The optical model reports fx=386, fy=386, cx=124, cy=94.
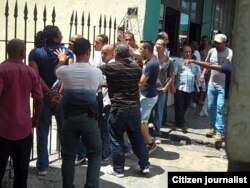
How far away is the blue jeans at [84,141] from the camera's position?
3795 mm

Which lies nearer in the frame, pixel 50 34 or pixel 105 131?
pixel 50 34

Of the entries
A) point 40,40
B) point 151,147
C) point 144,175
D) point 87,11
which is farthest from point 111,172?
point 87,11

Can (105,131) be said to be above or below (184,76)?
below

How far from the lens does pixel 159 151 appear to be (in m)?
6.40

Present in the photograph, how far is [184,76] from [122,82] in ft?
10.8

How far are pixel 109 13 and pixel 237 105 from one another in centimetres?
764

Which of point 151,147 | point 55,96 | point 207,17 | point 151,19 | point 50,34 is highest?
point 207,17

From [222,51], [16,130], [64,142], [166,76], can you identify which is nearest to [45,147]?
[64,142]

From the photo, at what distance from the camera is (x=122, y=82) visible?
15.1 ft

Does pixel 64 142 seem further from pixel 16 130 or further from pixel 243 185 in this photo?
pixel 243 185

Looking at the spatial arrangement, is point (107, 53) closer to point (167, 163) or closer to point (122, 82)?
point (122, 82)
